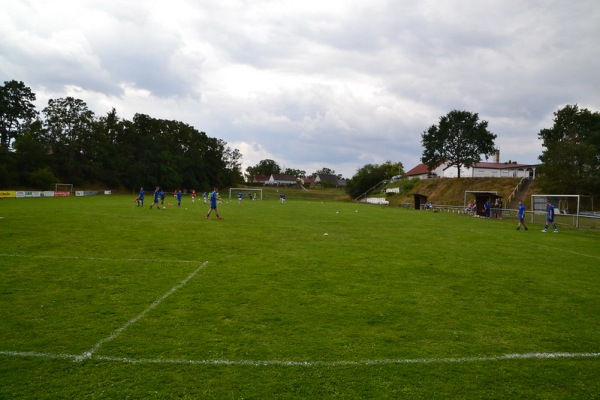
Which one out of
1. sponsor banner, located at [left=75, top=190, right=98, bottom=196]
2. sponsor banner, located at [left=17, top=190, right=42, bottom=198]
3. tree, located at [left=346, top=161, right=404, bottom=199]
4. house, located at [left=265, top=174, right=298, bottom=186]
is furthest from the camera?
house, located at [left=265, top=174, right=298, bottom=186]

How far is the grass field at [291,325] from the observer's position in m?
4.49

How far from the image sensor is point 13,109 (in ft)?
252

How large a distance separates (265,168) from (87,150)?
103808 millimetres

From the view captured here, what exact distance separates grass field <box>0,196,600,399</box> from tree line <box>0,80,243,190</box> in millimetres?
63884

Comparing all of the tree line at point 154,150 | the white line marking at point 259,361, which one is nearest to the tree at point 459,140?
the tree line at point 154,150

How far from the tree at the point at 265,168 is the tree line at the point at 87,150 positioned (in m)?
75.7

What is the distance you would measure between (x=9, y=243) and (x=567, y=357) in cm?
1573

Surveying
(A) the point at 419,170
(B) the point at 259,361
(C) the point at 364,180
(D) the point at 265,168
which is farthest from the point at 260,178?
(B) the point at 259,361

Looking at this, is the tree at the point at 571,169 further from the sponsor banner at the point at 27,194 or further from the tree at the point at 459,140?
the sponsor banner at the point at 27,194

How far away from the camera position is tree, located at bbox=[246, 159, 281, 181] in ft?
585

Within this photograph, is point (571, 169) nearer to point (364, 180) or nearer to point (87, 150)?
point (364, 180)

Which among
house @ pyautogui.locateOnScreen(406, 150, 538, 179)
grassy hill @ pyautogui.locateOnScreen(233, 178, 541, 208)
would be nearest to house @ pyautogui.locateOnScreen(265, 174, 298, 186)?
house @ pyautogui.locateOnScreen(406, 150, 538, 179)

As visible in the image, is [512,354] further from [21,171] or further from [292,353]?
[21,171]

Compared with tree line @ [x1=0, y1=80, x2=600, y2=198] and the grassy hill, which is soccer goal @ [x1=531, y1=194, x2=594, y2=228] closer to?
tree line @ [x1=0, y1=80, x2=600, y2=198]
